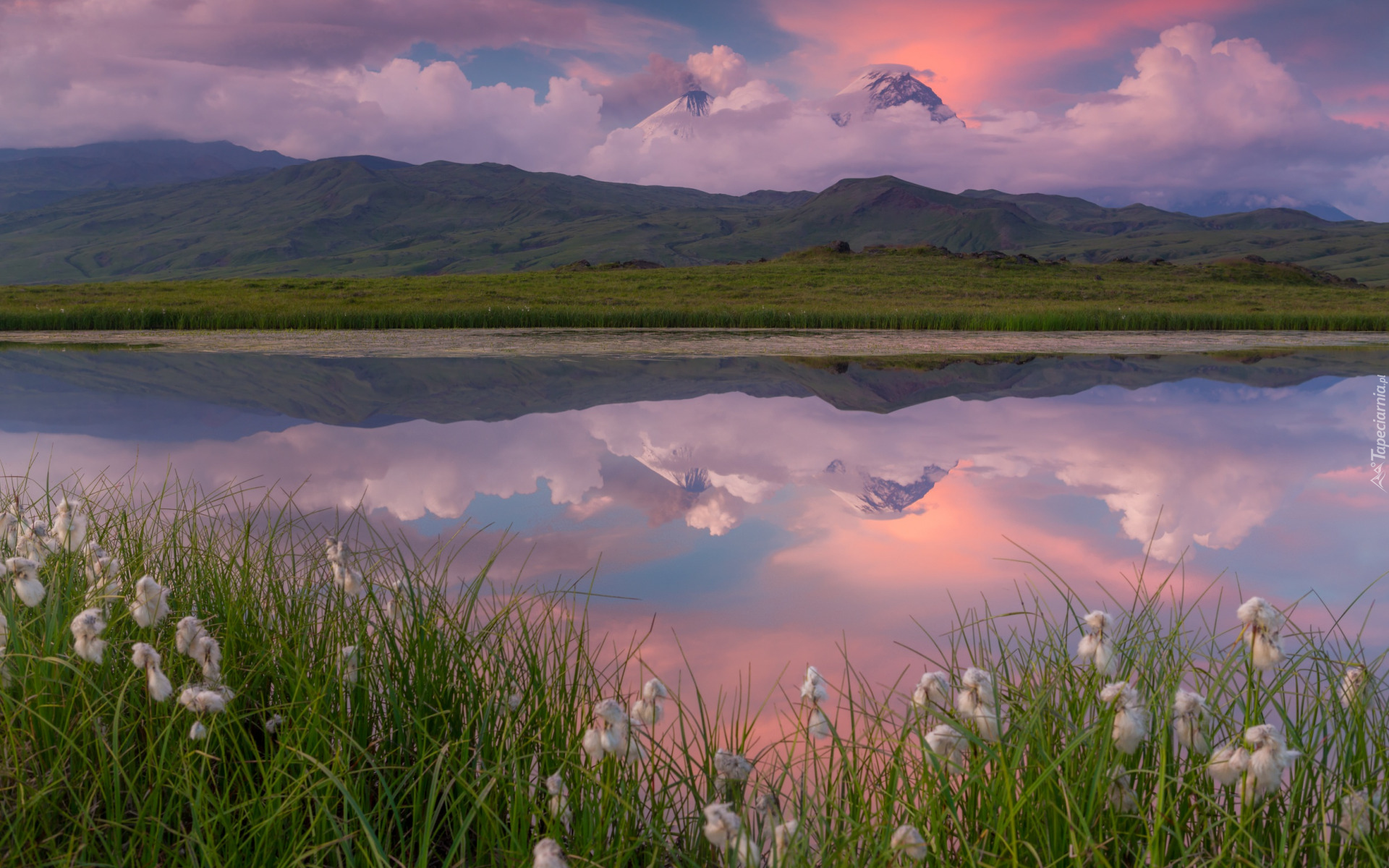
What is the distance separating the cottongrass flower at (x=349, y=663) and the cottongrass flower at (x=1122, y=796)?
5.69 ft

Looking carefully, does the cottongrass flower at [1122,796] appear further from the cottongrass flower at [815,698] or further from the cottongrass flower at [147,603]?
the cottongrass flower at [147,603]

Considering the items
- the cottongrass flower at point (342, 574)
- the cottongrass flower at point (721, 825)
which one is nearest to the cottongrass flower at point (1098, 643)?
the cottongrass flower at point (721, 825)

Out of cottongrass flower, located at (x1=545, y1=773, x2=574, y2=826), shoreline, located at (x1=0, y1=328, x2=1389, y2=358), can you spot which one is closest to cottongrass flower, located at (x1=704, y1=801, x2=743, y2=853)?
cottongrass flower, located at (x1=545, y1=773, x2=574, y2=826)

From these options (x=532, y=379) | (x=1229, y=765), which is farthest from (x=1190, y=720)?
(x=532, y=379)

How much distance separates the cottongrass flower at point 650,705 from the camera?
1.91 meters

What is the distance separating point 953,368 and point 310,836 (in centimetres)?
1402

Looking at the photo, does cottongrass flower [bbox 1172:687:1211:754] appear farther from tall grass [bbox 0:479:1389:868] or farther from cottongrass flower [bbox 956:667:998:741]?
cottongrass flower [bbox 956:667:998:741]

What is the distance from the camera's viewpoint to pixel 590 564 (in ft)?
15.4

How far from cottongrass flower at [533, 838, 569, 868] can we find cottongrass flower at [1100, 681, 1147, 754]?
106 cm

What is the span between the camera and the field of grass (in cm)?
2295

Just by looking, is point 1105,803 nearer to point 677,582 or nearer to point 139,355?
point 677,582

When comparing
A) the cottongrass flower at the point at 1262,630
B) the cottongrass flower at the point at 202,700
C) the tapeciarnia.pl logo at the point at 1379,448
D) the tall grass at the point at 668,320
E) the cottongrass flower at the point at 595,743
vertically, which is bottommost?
the tapeciarnia.pl logo at the point at 1379,448

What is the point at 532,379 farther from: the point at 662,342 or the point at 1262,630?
the point at 1262,630

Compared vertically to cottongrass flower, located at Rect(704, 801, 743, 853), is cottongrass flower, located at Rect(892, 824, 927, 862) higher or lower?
lower
